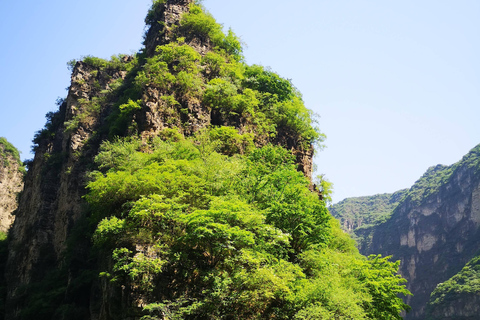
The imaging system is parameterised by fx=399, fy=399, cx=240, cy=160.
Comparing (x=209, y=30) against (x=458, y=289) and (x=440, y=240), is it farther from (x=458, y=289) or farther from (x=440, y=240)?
(x=440, y=240)

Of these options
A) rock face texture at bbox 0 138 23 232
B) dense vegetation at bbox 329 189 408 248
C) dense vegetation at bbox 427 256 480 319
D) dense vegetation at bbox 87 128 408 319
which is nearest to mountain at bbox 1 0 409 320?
dense vegetation at bbox 87 128 408 319

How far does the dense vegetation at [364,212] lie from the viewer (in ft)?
433

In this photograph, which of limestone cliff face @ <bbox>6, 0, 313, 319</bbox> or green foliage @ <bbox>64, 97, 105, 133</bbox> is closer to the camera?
limestone cliff face @ <bbox>6, 0, 313, 319</bbox>

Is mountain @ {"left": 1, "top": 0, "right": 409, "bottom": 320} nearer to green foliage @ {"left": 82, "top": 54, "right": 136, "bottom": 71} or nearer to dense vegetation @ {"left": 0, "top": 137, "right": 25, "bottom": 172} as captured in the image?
green foliage @ {"left": 82, "top": 54, "right": 136, "bottom": 71}

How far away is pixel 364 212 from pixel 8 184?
12816 centimetres

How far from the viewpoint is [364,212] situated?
509 feet

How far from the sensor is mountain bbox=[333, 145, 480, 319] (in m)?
75.5

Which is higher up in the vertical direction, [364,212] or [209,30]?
[364,212]

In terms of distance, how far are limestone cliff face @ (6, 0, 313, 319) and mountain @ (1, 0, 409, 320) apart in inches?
3.9

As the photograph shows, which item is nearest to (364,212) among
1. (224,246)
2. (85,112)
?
(85,112)

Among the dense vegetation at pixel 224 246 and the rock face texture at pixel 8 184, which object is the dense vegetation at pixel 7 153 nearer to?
the rock face texture at pixel 8 184

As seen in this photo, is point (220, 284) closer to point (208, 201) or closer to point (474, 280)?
point (208, 201)

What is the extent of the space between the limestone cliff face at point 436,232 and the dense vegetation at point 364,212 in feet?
43.3

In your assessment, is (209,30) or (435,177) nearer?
(209,30)
